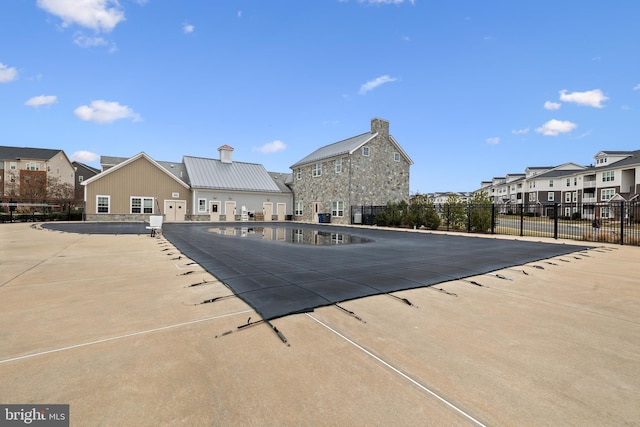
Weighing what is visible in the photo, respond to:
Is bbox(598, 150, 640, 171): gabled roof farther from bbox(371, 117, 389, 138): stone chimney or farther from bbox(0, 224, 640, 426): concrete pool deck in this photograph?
bbox(0, 224, 640, 426): concrete pool deck

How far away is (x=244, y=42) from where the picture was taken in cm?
1880

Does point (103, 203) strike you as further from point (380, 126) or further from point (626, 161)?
point (626, 161)

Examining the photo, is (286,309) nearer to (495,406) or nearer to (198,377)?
(198,377)

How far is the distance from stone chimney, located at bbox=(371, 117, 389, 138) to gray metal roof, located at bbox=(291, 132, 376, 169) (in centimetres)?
69

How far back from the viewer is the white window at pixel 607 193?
3922 cm

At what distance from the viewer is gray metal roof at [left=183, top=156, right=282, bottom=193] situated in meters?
32.2

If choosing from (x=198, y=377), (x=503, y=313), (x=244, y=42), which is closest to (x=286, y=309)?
(x=198, y=377)

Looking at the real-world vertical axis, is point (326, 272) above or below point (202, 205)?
below

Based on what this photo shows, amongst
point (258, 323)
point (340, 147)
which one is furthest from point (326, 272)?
point (340, 147)

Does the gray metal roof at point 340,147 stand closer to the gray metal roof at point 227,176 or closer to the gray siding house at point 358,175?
the gray siding house at point 358,175

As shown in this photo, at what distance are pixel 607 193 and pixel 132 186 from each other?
60.9 m

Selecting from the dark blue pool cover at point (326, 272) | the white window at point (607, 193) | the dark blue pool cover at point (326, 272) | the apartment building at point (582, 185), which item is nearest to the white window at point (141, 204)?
the dark blue pool cover at point (326, 272)

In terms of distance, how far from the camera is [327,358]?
266 cm

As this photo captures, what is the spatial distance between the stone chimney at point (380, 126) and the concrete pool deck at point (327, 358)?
2572 centimetres
